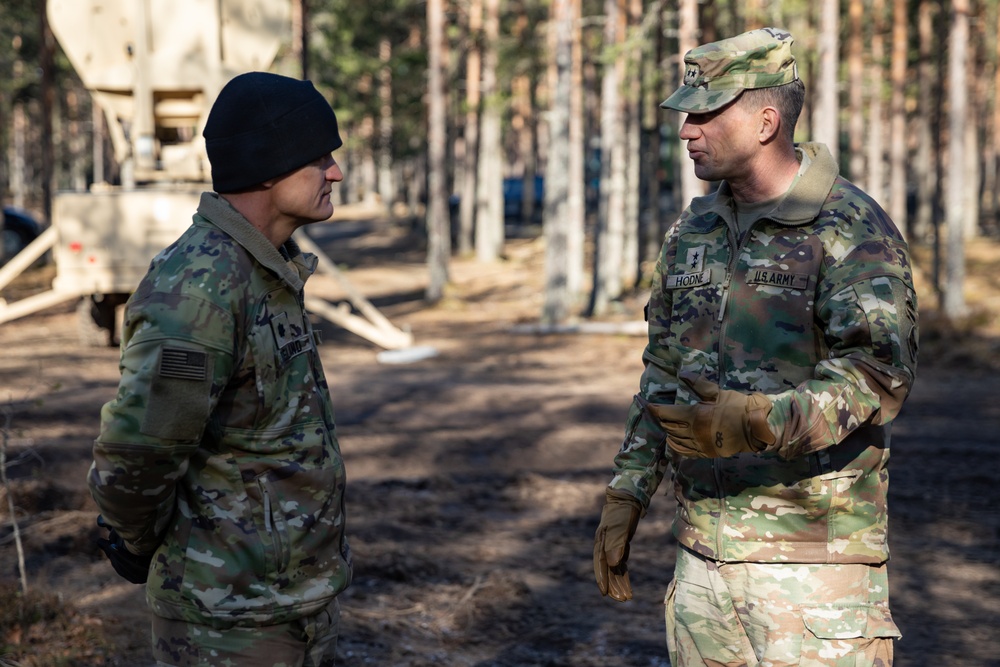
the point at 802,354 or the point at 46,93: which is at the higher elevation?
the point at 46,93

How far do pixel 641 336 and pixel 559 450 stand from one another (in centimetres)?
683

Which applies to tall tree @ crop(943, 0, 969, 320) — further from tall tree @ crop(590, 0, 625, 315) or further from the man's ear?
the man's ear

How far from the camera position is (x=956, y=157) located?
1625cm

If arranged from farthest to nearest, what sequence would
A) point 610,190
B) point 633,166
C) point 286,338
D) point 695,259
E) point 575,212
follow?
point 633,166, point 610,190, point 575,212, point 695,259, point 286,338

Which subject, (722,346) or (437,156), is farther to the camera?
(437,156)

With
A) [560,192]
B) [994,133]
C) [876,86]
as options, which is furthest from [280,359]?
[994,133]

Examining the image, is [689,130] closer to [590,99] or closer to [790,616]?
[790,616]

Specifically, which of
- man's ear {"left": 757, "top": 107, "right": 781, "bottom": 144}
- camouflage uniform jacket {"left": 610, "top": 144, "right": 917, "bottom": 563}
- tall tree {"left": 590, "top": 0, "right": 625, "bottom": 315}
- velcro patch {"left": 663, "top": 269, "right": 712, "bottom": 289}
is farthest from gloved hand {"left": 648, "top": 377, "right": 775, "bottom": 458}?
tall tree {"left": 590, "top": 0, "right": 625, "bottom": 315}

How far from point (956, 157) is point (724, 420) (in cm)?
1560

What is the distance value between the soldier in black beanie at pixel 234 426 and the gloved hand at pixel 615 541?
0.78 m

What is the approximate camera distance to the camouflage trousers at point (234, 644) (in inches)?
93.2

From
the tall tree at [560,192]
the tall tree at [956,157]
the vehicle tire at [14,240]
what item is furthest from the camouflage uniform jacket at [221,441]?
the vehicle tire at [14,240]

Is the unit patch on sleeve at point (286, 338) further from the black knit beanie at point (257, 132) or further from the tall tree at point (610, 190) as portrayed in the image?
the tall tree at point (610, 190)

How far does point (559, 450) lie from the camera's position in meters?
9.00
